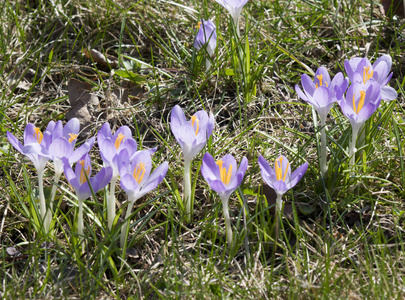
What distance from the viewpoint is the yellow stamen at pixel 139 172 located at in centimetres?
183

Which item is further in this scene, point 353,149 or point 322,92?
point 353,149

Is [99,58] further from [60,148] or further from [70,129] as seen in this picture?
[60,148]

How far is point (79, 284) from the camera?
1882 millimetres

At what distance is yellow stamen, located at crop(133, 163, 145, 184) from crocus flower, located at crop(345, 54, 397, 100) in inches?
37.2

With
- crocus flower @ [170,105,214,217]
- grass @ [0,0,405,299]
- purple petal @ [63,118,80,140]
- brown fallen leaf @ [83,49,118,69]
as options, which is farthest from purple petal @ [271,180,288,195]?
brown fallen leaf @ [83,49,118,69]

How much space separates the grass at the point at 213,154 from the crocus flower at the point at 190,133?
188 millimetres

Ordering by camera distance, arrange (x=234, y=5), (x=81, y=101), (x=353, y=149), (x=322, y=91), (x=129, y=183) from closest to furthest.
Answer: (x=129, y=183), (x=322, y=91), (x=353, y=149), (x=234, y=5), (x=81, y=101)

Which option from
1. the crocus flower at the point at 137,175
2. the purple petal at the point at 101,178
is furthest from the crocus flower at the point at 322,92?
the purple petal at the point at 101,178

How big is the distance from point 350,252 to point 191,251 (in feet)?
2.01

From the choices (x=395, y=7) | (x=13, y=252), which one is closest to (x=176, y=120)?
(x=13, y=252)

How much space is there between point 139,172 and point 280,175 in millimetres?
510

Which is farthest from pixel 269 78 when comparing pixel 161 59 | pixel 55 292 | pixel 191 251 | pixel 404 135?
pixel 55 292

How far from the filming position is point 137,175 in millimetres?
1836

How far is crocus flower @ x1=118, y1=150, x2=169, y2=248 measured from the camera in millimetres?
1798
